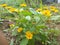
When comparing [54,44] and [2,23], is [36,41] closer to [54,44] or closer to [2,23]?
[54,44]

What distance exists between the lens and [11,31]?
7.84 feet

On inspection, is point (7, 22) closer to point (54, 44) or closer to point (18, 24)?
point (18, 24)

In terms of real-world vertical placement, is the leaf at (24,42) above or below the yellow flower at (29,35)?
below

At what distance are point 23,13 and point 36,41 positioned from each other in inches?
14.7

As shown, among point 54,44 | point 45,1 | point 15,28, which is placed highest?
point 15,28

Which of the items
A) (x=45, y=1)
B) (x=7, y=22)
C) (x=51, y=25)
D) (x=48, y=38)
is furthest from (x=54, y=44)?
(x=45, y=1)

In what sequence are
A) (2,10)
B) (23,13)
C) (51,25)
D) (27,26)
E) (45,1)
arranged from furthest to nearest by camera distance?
(45,1) → (2,10) → (51,25) → (23,13) → (27,26)

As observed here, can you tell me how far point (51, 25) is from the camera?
8.34 feet

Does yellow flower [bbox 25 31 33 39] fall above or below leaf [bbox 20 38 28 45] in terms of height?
above

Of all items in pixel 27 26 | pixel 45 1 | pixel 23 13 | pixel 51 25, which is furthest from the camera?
pixel 45 1

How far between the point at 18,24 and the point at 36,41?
0.28 m

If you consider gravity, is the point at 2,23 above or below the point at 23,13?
below

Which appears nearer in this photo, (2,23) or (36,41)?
(36,41)

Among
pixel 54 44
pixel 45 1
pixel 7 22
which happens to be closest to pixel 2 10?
pixel 7 22
